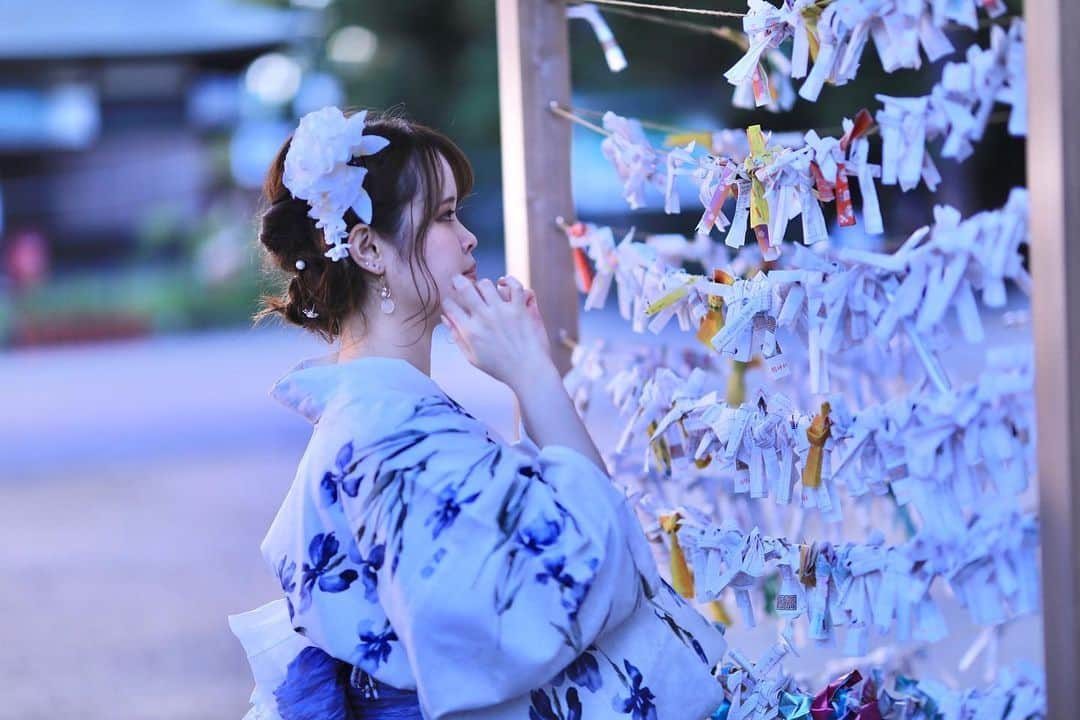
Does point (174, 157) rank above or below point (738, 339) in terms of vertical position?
above

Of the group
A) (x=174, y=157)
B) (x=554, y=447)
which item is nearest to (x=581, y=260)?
(x=554, y=447)

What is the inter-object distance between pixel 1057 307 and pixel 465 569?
0.57m

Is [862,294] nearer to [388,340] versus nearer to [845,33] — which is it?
[845,33]

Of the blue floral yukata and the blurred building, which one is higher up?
the blurred building

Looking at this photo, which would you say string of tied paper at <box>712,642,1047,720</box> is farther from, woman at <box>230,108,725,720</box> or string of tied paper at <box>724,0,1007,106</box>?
string of tied paper at <box>724,0,1007,106</box>

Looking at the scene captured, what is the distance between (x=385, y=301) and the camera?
4.83ft

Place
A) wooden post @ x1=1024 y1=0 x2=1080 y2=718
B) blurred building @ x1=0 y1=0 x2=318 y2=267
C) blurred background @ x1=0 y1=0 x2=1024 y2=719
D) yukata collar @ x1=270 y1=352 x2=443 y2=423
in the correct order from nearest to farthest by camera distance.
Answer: wooden post @ x1=1024 y1=0 x2=1080 y2=718
yukata collar @ x1=270 y1=352 x2=443 y2=423
blurred background @ x1=0 y1=0 x2=1024 y2=719
blurred building @ x1=0 y1=0 x2=318 y2=267

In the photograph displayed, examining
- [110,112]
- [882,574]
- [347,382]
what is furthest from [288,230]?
[110,112]

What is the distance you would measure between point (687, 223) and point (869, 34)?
32.2ft

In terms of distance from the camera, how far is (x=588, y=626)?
1266 millimetres

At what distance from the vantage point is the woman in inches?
49.4

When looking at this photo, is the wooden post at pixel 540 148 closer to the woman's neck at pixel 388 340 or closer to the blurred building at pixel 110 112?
the woman's neck at pixel 388 340

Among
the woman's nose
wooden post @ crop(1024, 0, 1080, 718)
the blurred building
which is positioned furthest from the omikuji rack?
the blurred building

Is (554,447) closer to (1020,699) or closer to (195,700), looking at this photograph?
(1020,699)
